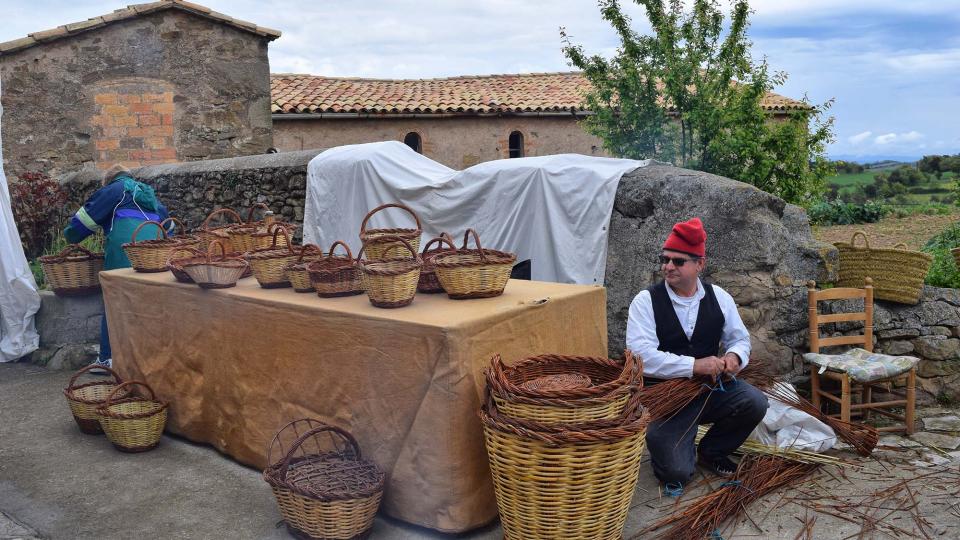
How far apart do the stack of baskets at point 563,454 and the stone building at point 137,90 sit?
1089 centimetres

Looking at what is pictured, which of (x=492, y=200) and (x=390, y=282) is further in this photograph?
(x=492, y=200)

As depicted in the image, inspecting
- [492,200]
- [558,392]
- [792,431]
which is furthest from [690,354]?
[492,200]

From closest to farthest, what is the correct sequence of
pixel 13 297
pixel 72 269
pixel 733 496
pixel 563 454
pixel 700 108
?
1. pixel 563 454
2. pixel 733 496
3. pixel 72 269
4. pixel 13 297
5. pixel 700 108

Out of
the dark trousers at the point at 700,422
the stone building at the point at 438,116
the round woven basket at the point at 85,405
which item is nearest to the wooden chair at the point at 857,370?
the dark trousers at the point at 700,422

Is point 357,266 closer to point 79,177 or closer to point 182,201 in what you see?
point 182,201

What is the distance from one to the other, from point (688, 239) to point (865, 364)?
1.80 m

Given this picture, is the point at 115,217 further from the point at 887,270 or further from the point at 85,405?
the point at 887,270

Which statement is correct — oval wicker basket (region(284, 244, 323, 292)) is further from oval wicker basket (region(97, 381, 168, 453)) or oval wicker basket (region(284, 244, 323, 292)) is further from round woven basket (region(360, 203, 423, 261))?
oval wicker basket (region(97, 381, 168, 453))

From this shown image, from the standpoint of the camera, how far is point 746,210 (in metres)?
5.07

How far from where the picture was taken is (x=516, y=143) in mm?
19312

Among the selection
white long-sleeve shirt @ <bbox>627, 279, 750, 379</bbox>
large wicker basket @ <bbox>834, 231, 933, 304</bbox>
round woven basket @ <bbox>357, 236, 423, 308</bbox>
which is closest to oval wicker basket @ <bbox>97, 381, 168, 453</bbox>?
round woven basket @ <bbox>357, 236, 423, 308</bbox>

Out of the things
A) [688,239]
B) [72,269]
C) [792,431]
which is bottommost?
[792,431]

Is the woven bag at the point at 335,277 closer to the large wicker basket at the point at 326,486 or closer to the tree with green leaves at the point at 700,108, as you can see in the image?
the large wicker basket at the point at 326,486

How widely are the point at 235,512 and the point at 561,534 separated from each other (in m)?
1.59
